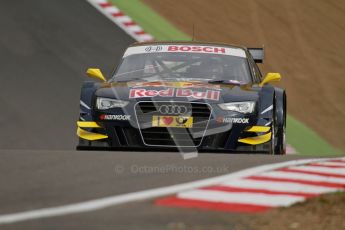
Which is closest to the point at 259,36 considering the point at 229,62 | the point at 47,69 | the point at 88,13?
the point at 88,13

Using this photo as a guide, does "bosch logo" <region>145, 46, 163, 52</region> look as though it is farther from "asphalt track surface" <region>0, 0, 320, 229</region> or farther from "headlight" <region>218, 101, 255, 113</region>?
"asphalt track surface" <region>0, 0, 320, 229</region>

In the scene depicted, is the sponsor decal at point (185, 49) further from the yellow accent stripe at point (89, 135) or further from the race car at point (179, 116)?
the yellow accent stripe at point (89, 135)

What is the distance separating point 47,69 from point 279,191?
11.6 meters

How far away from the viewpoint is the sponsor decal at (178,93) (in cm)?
990

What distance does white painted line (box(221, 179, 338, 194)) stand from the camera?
19.6 feet

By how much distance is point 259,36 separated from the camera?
2141cm

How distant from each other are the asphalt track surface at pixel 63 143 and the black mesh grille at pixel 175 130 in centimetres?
114

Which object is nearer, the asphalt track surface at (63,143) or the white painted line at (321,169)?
the asphalt track surface at (63,143)

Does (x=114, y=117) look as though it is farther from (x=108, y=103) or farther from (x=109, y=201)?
(x=109, y=201)

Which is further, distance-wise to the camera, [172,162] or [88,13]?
[88,13]

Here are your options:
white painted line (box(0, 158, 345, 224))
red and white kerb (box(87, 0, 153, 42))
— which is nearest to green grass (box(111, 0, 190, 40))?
red and white kerb (box(87, 0, 153, 42))

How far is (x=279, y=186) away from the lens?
6.09 meters

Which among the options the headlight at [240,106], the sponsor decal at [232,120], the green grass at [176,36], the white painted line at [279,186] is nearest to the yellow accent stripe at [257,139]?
the sponsor decal at [232,120]

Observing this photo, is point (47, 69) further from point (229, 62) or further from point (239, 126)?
point (239, 126)
